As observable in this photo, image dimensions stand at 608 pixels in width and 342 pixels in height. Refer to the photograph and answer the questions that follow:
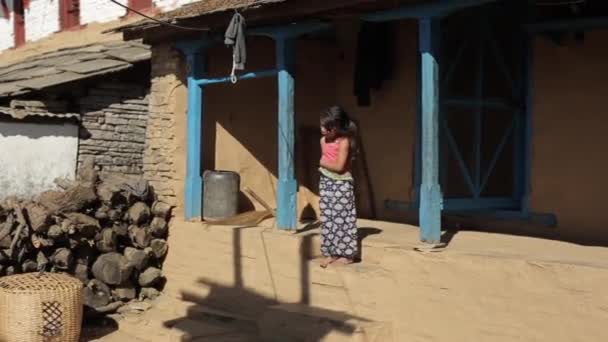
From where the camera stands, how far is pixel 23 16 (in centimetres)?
1588

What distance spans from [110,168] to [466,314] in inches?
206

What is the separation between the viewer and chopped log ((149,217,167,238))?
9.20m

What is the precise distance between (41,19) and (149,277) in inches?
320

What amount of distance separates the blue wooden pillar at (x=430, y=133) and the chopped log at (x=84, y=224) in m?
3.86

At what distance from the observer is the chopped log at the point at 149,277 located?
9.05m

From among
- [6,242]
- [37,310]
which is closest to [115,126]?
[6,242]

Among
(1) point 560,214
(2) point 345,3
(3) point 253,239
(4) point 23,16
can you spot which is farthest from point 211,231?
(4) point 23,16

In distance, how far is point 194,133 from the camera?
30.0 feet

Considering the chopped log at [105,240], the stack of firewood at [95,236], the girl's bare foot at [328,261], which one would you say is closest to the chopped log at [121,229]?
the stack of firewood at [95,236]

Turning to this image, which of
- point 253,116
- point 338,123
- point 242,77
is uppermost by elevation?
point 242,77

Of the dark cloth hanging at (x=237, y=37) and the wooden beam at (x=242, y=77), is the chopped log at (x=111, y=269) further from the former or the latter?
the dark cloth hanging at (x=237, y=37)

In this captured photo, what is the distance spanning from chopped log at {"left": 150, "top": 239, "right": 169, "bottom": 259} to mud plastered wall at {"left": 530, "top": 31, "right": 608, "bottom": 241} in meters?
4.26

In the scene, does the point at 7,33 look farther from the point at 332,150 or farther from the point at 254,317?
the point at 332,150

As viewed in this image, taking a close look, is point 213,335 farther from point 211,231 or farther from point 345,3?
point 345,3
